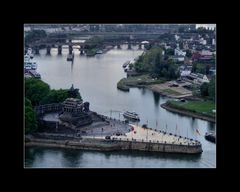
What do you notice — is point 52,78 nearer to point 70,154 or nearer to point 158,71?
point 158,71

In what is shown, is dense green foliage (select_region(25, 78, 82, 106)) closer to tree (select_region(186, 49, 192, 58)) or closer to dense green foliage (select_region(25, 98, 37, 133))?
dense green foliage (select_region(25, 98, 37, 133))

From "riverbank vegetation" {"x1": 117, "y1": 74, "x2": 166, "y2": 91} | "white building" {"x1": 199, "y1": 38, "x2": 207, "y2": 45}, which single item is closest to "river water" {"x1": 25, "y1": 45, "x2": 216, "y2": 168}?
"riverbank vegetation" {"x1": 117, "y1": 74, "x2": 166, "y2": 91}

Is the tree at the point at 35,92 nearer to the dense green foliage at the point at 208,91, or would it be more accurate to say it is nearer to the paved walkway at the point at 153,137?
the paved walkway at the point at 153,137

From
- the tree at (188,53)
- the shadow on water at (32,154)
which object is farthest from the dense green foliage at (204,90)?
the tree at (188,53)

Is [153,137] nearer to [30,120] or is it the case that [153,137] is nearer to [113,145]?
[113,145]

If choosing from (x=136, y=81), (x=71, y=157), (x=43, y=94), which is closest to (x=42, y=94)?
(x=43, y=94)
